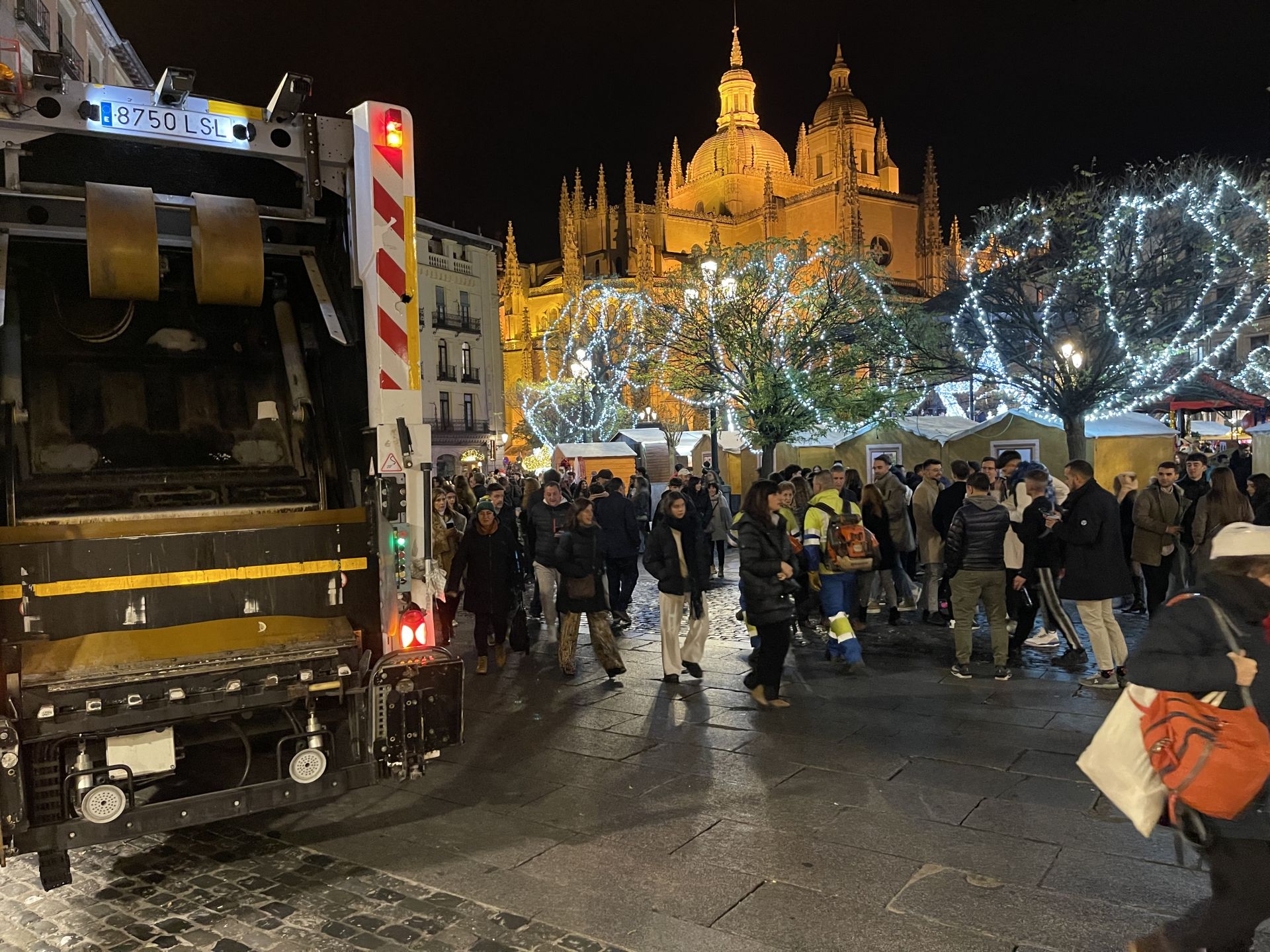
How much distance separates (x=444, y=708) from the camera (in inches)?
172

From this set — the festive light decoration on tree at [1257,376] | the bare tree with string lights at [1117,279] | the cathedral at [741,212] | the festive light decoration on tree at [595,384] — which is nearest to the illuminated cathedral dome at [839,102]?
the cathedral at [741,212]

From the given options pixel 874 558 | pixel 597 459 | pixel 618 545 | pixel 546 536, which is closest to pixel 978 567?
pixel 874 558

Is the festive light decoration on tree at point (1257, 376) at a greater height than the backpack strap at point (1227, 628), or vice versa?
the festive light decoration on tree at point (1257, 376)

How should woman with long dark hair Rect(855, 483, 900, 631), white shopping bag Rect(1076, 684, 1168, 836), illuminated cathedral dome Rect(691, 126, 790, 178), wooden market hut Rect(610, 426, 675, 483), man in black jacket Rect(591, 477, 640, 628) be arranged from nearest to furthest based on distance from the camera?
white shopping bag Rect(1076, 684, 1168, 836)
woman with long dark hair Rect(855, 483, 900, 631)
man in black jacket Rect(591, 477, 640, 628)
wooden market hut Rect(610, 426, 675, 483)
illuminated cathedral dome Rect(691, 126, 790, 178)

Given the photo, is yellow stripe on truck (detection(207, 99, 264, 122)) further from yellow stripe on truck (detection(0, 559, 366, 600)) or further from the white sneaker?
the white sneaker

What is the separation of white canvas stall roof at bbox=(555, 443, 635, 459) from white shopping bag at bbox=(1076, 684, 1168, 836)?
21.8m

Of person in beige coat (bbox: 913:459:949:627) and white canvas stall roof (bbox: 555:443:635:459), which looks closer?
person in beige coat (bbox: 913:459:949:627)

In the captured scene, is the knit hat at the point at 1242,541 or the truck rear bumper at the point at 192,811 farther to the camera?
the truck rear bumper at the point at 192,811

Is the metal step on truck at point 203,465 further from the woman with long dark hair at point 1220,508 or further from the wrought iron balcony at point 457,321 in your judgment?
the wrought iron balcony at point 457,321

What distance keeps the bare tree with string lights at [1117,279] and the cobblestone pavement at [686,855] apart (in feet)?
47.1

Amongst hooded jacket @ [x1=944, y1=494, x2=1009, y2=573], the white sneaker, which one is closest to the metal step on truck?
hooded jacket @ [x1=944, y1=494, x2=1009, y2=573]

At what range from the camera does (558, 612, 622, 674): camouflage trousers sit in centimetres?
780

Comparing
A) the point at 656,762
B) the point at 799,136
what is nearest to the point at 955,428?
the point at 656,762

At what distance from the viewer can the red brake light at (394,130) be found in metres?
4.57
